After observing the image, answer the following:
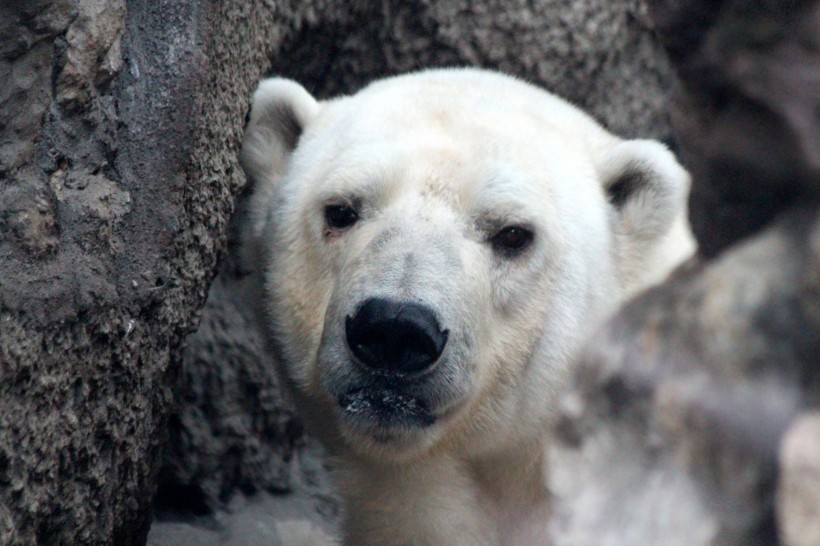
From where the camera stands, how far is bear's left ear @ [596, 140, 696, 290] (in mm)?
2924

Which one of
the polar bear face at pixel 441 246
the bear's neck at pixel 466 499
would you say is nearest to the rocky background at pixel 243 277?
the polar bear face at pixel 441 246

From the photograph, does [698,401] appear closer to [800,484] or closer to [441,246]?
[800,484]

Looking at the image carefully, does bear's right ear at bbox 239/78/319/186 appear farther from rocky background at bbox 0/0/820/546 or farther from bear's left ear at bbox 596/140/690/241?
bear's left ear at bbox 596/140/690/241

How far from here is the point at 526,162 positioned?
9.12 feet

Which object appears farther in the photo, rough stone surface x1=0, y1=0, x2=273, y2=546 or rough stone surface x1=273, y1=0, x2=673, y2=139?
rough stone surface x1=273, y1=0, x2=673, y2=139

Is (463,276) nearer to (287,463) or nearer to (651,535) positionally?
(651,535)

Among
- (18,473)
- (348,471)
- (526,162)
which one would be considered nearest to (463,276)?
(526,162)

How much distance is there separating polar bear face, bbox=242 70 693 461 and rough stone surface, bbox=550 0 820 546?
119 centimetres

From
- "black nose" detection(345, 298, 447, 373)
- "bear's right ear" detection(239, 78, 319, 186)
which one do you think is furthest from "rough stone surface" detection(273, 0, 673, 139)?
"black nose" detection(345, 298, 447, 373)

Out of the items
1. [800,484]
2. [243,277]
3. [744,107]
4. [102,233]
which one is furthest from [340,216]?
[800,484]

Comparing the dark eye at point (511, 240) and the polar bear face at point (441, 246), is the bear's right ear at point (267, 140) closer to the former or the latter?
the polar bear face at point (441, 246)

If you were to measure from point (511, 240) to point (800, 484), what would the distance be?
1797mm

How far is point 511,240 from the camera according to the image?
2.70 m

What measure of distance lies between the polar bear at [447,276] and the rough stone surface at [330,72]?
83 cm
